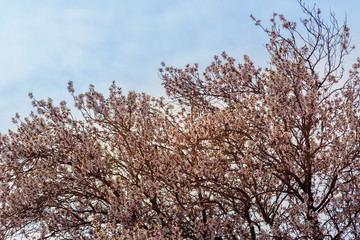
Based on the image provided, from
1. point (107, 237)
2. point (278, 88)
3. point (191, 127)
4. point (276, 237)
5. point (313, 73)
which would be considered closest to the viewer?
point (107, 237)

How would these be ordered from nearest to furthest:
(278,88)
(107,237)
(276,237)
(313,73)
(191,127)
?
(107,237), (278,88), (276,237), (191,127), (313,73)

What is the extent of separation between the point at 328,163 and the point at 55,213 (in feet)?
24.5

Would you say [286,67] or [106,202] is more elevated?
[286,67]

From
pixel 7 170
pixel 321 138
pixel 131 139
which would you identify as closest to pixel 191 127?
pixel 131 139

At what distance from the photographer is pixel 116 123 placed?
1106cm

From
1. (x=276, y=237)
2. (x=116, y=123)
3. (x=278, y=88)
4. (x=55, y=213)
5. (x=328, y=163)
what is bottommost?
(x=276, y=237)

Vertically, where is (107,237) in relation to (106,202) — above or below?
below

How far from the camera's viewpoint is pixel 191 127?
10695 millimetres

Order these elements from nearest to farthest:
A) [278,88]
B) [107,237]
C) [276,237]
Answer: [107,237] < [278,88] < [276,237]

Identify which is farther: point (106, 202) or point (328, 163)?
point (106, 202)

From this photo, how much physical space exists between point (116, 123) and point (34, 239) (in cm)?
402

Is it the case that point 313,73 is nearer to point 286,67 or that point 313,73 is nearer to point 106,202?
point 286,67

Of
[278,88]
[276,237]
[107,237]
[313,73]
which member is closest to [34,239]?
[107,237]

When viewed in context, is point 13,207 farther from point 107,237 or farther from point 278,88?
point 278,88
